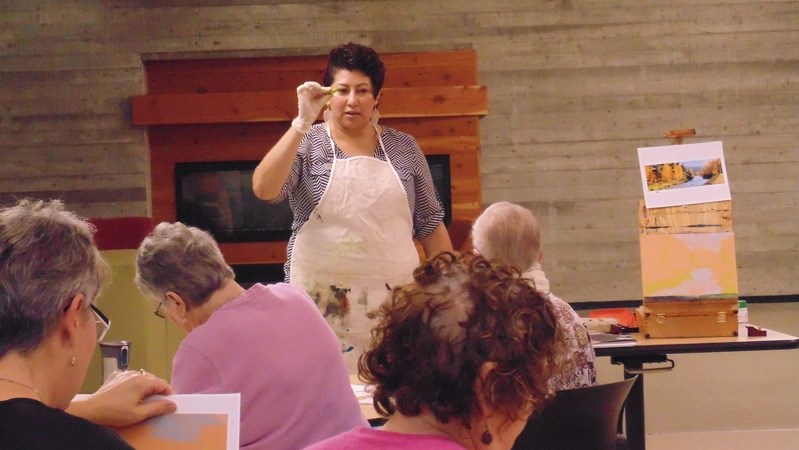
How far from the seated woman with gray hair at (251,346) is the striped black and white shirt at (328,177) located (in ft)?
3.24

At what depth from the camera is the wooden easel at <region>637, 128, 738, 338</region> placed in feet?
11.2

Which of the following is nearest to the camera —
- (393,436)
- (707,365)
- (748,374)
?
(393,436)

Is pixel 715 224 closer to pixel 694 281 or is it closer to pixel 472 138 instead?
pixel 694 281

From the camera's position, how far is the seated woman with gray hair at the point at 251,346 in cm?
203

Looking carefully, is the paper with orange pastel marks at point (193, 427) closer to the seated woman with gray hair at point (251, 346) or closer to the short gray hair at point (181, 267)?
the seated woman with gray hair at point (251, 346)

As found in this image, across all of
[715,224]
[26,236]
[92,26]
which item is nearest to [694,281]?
[715,224]

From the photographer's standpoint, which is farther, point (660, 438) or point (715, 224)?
point (660, 438)

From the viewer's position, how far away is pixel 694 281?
3.44 m

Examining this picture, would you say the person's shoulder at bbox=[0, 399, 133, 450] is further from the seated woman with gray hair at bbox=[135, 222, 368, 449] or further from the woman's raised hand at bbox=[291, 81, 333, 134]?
the woman's raised hand at bbox=[291, 81, 333, 134]

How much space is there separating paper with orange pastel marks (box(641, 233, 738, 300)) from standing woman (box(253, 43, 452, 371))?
31.4 inches

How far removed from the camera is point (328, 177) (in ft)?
10.7

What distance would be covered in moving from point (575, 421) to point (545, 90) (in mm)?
7100

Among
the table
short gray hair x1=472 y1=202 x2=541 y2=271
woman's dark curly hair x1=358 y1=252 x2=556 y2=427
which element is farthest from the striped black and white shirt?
woman's dark curly hair x1=358 y1=252 x2=556 y2=427

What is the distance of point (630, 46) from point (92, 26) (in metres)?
5.00
